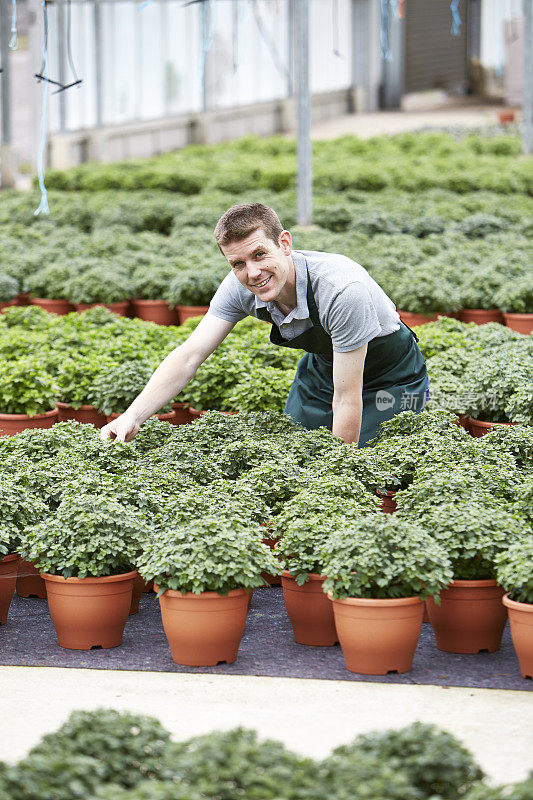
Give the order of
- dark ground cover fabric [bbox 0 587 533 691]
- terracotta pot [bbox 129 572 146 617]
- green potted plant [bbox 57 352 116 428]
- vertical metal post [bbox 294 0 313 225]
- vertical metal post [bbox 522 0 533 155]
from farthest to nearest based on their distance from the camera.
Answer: vertical metal post [bbox 522 0 533 155]
vertical metal post [bbox 294 0 313 225]
green potted plant [bbox 57 352 116 428]
terracotta pot [bbox 129 572 146 617]
dark ground cover fabric [bbox 0 587 533 691]

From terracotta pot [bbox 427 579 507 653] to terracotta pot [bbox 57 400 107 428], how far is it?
118 inches

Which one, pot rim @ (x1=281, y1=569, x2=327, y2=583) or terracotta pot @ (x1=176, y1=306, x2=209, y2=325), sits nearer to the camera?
pot rim @ (x1=281, y1=569, x2=327, y2=583)

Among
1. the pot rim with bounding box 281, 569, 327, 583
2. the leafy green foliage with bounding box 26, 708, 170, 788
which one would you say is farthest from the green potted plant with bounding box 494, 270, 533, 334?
the leafy green foliage with bounding box 26, 708, 170, 788

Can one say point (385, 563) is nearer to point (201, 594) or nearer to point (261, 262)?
point (201, 594)

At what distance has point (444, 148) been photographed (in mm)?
16844

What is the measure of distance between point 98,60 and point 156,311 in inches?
516

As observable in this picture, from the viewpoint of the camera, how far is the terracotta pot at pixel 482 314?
8.41m

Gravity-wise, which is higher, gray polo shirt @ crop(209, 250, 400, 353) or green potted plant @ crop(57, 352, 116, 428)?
gray polo shirt @ crop(209, 250, 400, 353)

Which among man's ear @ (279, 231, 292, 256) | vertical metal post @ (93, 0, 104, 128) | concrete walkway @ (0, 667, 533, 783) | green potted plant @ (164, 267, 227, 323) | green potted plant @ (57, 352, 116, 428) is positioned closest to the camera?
concrete walkway @ (0, 667, 533, 783)

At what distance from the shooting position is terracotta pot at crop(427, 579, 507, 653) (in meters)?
3.87

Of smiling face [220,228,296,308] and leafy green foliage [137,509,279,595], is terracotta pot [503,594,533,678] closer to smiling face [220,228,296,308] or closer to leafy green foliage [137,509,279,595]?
leafy green foliage [137,509,279,595]

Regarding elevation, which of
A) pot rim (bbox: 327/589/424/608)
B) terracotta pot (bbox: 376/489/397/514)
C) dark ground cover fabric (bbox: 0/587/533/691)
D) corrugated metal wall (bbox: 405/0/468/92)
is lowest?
dark ground cover fabric (bbox: 0/587/533/691)

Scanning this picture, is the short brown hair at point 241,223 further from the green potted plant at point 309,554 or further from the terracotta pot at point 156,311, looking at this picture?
the terracotta pot at point 156,311

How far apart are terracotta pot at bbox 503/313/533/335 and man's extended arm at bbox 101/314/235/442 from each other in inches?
148
